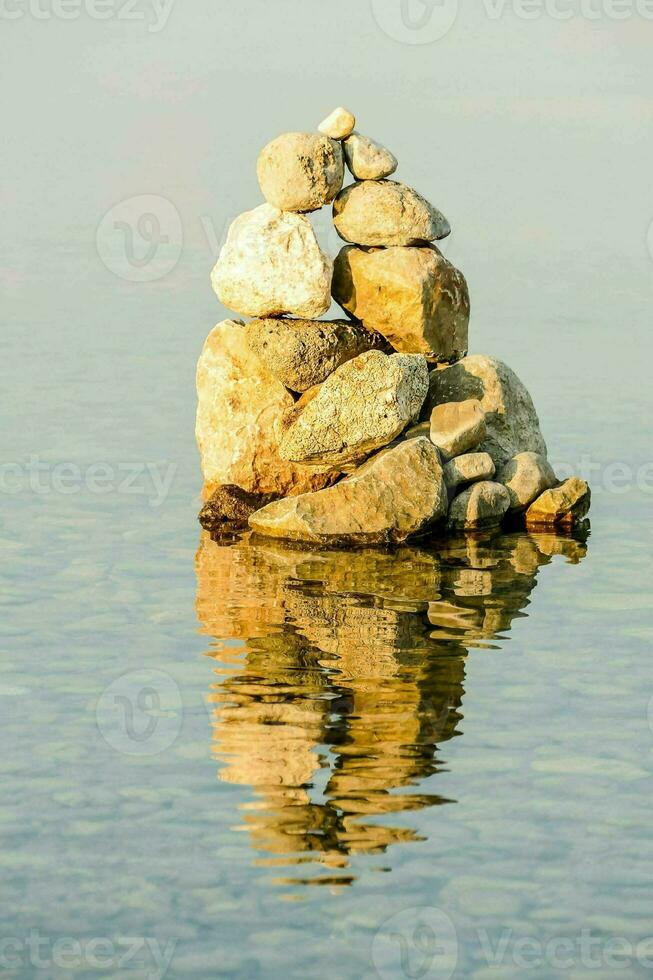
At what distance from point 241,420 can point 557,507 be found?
4762 mm

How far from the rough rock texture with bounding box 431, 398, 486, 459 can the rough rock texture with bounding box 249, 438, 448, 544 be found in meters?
0.81

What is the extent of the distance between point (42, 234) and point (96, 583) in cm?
5178

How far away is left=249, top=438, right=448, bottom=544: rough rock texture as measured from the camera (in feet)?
80.8

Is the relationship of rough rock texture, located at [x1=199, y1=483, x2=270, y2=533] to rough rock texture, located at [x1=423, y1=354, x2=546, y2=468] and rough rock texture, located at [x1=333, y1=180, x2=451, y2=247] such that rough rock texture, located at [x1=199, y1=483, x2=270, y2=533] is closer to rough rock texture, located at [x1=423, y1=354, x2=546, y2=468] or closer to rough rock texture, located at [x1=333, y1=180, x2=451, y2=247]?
rough rock texture, located at [x1=423, y1=354, x2=546, y2=468]

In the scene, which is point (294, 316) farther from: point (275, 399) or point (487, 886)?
point (487, 886)

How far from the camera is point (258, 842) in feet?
48.9

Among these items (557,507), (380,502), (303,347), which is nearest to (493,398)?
(557,507)

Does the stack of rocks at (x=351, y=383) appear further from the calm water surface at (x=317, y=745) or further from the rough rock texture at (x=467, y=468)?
the calm water surface at (x=317, y=745)

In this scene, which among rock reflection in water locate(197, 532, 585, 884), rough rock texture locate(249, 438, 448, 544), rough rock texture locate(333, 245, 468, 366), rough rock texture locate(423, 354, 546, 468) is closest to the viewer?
rock reflection in water locate(197, 532, 585, 884)

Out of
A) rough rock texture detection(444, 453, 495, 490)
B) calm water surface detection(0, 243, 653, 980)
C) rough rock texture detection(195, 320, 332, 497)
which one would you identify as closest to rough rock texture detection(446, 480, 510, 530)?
rough rock texture detection(444, 453, 495, 490)

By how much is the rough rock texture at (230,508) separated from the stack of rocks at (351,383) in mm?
21

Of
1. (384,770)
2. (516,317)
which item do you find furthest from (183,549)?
(516,317)

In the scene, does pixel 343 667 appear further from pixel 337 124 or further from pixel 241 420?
pixel 337 124

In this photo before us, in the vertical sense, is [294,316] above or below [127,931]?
above
